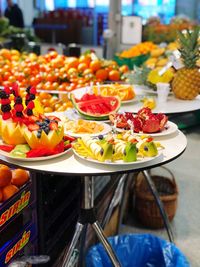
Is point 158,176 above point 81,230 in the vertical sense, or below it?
below

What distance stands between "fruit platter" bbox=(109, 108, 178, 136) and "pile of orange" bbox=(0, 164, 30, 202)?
0.49 metres

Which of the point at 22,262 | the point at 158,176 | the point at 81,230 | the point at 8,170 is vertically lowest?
the point at 158,176

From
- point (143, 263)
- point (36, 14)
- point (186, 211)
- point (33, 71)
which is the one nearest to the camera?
point (143, 263)

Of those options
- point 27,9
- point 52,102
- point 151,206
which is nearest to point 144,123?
point 52,102

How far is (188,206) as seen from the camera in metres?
3.05

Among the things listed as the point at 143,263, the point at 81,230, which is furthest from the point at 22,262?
the point at 143,263

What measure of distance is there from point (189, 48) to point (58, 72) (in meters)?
1.24

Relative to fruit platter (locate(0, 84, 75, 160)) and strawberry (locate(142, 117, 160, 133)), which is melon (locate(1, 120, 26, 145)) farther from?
strawberry (locate(142, 117, 160, 133))

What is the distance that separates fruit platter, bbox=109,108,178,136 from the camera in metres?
1.68

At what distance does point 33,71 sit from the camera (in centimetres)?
334

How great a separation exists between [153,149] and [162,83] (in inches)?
40.8

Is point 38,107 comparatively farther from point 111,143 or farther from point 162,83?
point 162,83

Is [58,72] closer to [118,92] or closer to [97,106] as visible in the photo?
[118,92]

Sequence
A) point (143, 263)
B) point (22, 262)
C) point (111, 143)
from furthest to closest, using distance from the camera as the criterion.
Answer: point (143, 263), point (22, 262), point (111, 143)
